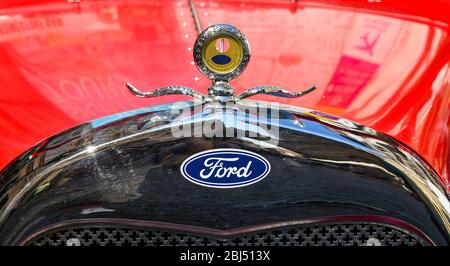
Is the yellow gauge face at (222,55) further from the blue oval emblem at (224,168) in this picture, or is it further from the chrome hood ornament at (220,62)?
the blue oval emblem at (224,168)

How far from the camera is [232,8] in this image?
270 cm

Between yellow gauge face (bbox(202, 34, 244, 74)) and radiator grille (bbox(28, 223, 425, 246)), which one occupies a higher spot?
yellow gauge face (bbox(202, 34, 244, 74))

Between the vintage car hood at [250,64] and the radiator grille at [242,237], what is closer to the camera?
the radiator grille at [242,237]

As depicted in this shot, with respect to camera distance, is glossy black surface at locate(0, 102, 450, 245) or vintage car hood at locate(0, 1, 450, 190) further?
vintage car hood at locate(0, 1, 450, 190)

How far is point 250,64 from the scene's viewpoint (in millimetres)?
2260

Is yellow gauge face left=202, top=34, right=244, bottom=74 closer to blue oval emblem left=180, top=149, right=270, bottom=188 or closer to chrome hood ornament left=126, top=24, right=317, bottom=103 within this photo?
chrome hood ornament left=126, top=24, right=317, bottom=103

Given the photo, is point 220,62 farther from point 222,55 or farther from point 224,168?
point 224,168

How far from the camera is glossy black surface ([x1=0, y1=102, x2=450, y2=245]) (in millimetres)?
1768

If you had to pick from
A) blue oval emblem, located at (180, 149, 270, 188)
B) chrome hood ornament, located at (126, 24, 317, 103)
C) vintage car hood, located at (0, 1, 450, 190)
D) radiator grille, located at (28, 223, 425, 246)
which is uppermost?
vintage car hood, located at (0, 1, 450, 190)

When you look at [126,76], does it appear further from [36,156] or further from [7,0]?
[7,0]

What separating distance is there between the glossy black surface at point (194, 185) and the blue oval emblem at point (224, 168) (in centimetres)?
2

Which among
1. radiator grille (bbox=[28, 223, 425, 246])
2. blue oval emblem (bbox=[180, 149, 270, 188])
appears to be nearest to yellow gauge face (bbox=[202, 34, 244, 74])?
blue oval emblem (bbox=[180, 149, 270, 188])

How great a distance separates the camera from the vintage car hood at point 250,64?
208 centimetres

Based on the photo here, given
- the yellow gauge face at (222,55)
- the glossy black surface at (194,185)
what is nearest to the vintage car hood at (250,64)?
the glossy black surface at (194,185)
